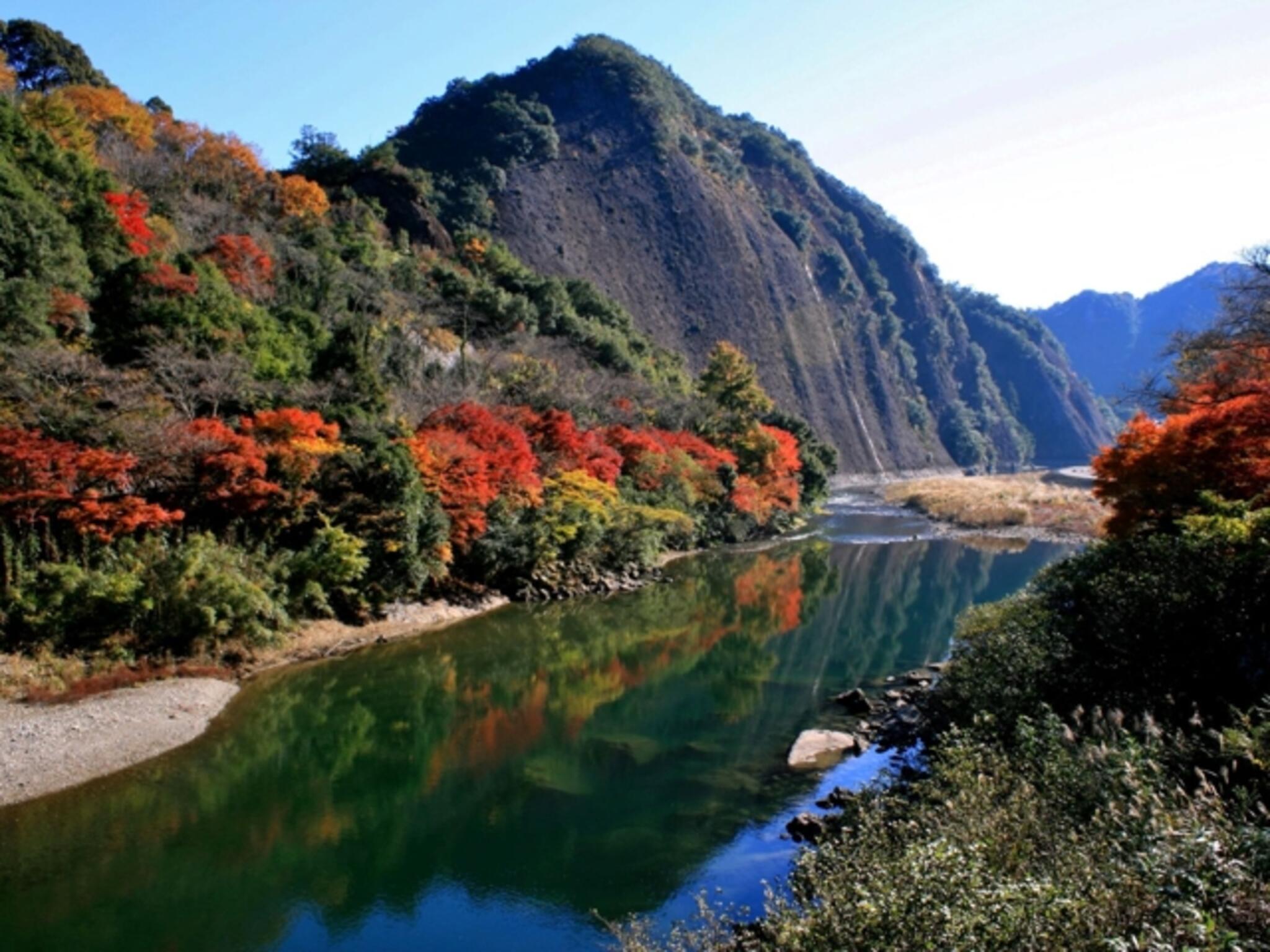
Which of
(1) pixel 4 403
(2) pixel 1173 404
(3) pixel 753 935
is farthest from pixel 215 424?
(2) pixel 1173 404


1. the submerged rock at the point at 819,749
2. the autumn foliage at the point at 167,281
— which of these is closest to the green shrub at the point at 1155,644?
the submerged rock at the point at 819,749

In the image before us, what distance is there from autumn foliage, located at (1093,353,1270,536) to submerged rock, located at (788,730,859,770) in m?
8.16

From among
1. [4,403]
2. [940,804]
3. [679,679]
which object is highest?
[4,403]

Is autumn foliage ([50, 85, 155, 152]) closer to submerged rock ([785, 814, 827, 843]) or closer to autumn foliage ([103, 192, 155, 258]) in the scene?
autumn foliage ([103, 192, 155, 258])

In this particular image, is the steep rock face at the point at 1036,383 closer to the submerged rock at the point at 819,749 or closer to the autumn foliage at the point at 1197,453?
the autumn foliage at the point at 1197,453

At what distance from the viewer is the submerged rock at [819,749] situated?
579 inches

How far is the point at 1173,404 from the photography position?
18.7 metres

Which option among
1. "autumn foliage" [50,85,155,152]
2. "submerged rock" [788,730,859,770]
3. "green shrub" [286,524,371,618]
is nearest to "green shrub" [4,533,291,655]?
"green shrub" [286,524,371,618]

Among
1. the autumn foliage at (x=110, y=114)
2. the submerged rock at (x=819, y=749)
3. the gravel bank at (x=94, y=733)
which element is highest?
the autumn foliage at (x=110, y=114)

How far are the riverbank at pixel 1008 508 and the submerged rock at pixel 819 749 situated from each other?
2875 cm

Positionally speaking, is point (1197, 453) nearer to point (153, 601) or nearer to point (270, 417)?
point (270, 417)

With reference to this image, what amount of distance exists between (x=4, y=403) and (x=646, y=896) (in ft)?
56.4

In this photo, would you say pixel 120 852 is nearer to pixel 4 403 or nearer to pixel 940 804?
pixel 940 804

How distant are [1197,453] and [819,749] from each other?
10.8 metres
